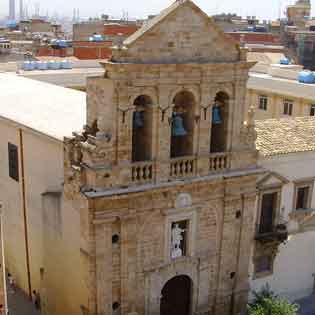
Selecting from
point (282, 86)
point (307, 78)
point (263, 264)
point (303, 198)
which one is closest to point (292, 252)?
point (263, 264)

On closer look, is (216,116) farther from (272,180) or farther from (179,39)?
(272,180)

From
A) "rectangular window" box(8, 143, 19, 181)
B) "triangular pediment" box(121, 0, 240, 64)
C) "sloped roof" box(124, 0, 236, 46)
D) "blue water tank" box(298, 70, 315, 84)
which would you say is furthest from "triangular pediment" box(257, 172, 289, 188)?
"blue water tank" box(298, 70, 315, 84)

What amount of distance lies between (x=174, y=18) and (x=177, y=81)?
1.82 m

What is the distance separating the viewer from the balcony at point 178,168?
56.2 feet

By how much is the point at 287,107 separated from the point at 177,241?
19449mm

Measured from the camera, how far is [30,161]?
2008 cm

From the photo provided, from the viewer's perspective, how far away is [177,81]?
17.0 m

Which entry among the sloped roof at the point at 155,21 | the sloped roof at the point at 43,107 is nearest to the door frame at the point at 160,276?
the sloped roof at the point at 43,107

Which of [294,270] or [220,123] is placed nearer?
[220,123]

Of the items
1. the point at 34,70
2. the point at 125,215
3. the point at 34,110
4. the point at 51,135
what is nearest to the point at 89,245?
the point at 125,215

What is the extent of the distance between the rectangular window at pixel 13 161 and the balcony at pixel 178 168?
604cm

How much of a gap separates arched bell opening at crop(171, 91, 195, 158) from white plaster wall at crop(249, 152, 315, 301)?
3475mm

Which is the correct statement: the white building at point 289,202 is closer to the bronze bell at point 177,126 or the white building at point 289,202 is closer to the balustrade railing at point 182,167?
the balustrade railing at point 182,167

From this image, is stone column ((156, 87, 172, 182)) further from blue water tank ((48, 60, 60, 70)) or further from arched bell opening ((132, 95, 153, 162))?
blue water tank ((48, 60, 60, 70))
